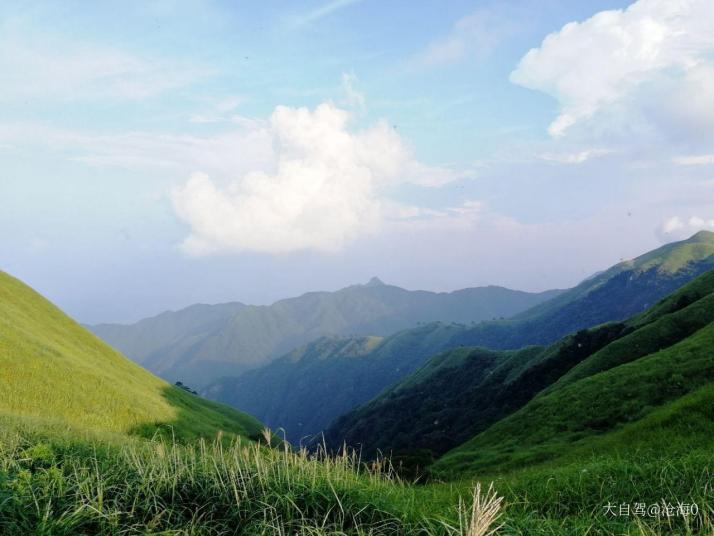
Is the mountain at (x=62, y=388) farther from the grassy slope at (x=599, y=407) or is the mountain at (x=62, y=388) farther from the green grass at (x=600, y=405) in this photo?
the green grass at (x=600, y=405)

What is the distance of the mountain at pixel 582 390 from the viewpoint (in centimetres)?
4412

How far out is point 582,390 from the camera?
5419 centimetres

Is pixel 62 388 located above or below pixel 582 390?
above

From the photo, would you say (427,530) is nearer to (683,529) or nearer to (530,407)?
(683,529)

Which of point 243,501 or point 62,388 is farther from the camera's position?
point 62,388

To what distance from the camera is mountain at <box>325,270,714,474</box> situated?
1737 inches

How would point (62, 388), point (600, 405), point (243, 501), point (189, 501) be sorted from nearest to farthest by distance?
point (243, 501) < point (189, 501) < point (62, 388) < point (600, 405)

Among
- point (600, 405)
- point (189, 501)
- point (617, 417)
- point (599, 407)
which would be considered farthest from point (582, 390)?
point (189, 501)

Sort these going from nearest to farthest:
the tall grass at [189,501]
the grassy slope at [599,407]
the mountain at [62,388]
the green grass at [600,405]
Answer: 1. the tall grass at [189,501]
2. the mountain at [62,388]
3. the grassy slope at [599,407]
4. the green grass at [600,405]

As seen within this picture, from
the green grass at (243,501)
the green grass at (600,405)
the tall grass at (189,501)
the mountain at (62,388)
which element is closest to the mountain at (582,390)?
the green grass at (600,405)

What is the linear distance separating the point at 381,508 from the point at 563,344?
125 meters

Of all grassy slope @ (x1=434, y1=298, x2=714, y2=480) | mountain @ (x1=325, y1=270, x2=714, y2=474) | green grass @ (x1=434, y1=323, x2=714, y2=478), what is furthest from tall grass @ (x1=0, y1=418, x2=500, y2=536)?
mountain @ (x1=325, y1=270, x2=714, y2=474)

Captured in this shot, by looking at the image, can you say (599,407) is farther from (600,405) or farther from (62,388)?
(62,388)

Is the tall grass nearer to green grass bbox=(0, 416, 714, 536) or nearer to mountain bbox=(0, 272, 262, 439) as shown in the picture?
green grass bbox=(0, 416, 714, 536)
